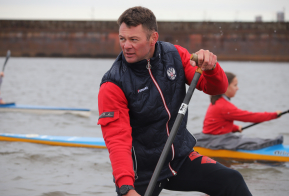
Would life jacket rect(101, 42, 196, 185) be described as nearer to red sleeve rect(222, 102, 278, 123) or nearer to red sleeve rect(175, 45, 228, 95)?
Result: red sleeve rect(175, 45, 228, 95)

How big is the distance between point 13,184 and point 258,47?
40.4 m

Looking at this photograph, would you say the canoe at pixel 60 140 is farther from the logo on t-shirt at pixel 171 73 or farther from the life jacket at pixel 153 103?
the logo on t-shirt at pixel 171 73

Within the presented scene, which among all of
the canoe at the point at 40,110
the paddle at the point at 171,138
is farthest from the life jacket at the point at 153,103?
the canoe at the point at 40,110

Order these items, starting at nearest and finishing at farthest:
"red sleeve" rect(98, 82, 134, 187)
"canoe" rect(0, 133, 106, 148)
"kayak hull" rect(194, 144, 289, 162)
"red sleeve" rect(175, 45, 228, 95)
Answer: "red sleeve" rect(98, 82, 134, 187), "red sleeve" rect(175, 45, 228, 95), "kayak hull" rect(194, 144, 289, 162), "canoe" rect(0, 133, 106, 148)

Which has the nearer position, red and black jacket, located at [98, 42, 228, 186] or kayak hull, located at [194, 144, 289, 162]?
red and black jacket, located at [98, 42, 228, 186]

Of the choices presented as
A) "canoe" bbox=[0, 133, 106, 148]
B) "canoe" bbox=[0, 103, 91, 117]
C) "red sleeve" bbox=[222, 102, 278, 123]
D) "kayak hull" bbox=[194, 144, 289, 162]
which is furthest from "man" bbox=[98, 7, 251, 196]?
"canoe" bbox=[0, 103, 91, 117]

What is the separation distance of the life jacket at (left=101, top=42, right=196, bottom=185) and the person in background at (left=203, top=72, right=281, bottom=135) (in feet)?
9.52

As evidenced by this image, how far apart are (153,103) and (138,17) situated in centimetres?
55

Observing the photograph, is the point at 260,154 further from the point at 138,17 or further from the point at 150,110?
the point at 138,17

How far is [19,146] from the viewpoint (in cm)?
679

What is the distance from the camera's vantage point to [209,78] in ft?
7.79

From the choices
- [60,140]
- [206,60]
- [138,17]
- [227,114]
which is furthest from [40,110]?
[206,60]

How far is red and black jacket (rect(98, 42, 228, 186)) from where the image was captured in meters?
2.28

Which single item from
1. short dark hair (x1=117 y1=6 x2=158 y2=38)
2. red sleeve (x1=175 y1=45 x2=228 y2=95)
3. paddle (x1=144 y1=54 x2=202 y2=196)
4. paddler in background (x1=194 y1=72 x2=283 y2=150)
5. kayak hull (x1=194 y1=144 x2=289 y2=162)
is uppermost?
short dark hair (x1=117 y1=6 x2=158 y2=38)
